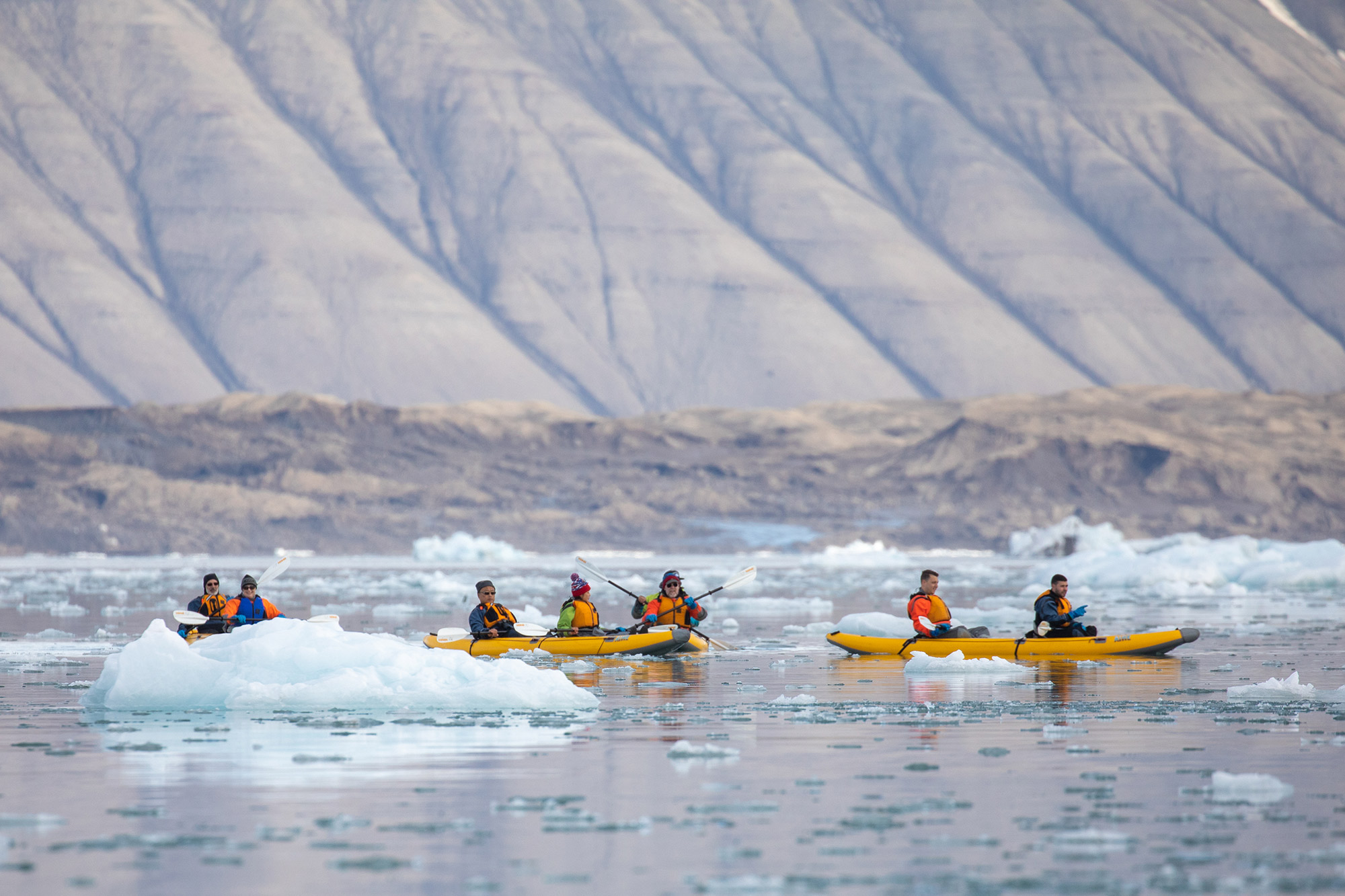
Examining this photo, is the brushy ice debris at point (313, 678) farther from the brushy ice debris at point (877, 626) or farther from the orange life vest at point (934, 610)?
the brushy ice debris at point (877, 626)

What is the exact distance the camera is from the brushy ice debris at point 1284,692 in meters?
16.5

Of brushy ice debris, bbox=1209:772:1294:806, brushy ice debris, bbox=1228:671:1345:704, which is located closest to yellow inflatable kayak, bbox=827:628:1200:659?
brushy ice debris, bbox=1228:671:1345:704

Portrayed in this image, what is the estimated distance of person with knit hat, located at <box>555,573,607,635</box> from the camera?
2278 centimetres

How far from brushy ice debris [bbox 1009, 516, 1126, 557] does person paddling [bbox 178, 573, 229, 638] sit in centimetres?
4673

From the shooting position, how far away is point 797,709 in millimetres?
16328

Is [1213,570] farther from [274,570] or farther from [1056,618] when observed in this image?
[274,570]

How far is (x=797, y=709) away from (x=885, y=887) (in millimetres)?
7622

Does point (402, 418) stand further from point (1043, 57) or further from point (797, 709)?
point (797, 709)

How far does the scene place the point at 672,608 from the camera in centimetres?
2381

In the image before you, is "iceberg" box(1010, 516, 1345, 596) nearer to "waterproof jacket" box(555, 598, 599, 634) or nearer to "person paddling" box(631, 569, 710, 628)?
"person paddling" box(631, 569, 710, 628)

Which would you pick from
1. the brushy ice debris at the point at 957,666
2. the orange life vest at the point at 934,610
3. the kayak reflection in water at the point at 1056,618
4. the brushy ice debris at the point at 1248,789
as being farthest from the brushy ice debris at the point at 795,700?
the kayak reflection in water at the point at 1056,618

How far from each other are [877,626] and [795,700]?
1031 cm

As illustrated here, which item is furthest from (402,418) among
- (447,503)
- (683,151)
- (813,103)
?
(813,103)

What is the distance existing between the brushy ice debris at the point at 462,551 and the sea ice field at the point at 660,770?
4948 centimetres
